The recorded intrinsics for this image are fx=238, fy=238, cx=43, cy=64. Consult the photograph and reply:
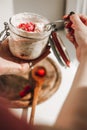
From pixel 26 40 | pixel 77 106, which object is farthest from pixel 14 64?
pixel 77 106

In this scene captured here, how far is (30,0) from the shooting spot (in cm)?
87

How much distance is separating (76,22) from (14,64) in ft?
0.68

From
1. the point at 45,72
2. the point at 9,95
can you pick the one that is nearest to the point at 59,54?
the point at 45,72

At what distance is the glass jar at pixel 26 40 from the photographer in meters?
0.62

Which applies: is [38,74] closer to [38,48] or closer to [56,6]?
[38,48]

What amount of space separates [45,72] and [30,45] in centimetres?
10

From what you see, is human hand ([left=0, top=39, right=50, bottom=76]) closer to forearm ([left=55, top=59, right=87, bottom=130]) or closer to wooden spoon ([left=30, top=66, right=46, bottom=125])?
wooden spoon ([left=30, top=66, right=46, bottom=125])

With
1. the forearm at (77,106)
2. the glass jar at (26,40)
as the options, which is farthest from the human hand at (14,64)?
the forearm at (77,106)

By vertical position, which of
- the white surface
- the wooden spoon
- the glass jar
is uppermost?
the glass jar

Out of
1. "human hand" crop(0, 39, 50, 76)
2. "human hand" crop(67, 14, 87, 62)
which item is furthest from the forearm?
"human hand" crop(0, 39, 50, 76)

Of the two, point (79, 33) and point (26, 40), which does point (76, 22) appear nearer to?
point (79, 33)

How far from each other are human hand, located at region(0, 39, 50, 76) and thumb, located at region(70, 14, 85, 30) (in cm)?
10

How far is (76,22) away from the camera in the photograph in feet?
2.13

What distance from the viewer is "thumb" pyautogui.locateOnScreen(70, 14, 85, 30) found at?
2.09 ft
